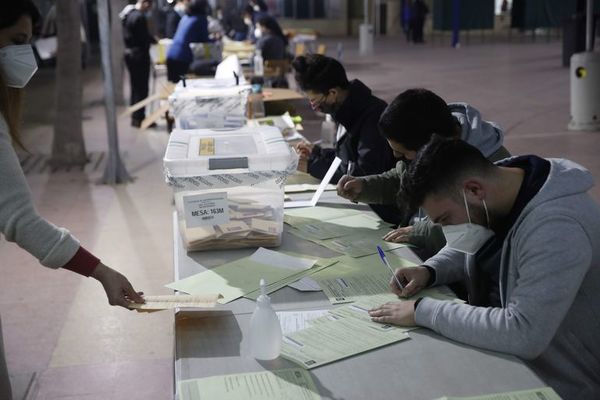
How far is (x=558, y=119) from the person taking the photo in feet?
32.1

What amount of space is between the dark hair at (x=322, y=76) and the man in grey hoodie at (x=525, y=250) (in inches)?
63.5

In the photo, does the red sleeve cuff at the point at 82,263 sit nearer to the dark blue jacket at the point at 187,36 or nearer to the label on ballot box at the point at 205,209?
the label on ballot box at the point at 205,209

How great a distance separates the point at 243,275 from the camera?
242 centimetres

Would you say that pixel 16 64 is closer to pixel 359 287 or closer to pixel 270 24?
pixel 359 287

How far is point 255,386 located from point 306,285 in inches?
24.7

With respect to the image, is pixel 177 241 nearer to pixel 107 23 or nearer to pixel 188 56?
pixel 107 23

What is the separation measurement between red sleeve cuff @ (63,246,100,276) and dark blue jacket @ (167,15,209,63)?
7.07 m

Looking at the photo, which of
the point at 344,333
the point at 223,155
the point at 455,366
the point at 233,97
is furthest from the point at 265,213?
the point at 233,97

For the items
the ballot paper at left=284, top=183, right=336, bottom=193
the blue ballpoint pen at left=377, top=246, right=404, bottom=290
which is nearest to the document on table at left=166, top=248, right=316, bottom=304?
the blue ballpoint pen at left=377, top=246, right=404, bottom=290

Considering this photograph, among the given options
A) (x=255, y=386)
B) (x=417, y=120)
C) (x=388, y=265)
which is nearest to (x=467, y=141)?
(x=417, y=120)

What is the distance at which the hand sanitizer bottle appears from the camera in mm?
1810

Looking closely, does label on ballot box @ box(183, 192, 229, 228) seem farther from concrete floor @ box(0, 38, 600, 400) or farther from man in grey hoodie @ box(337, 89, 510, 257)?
concrete floor @ box(0, 38, 600, 400)

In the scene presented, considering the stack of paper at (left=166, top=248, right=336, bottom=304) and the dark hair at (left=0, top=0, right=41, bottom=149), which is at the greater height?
the dark hair at (left=0, top=0, right=41, bottom=149)

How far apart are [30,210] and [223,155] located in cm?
89
